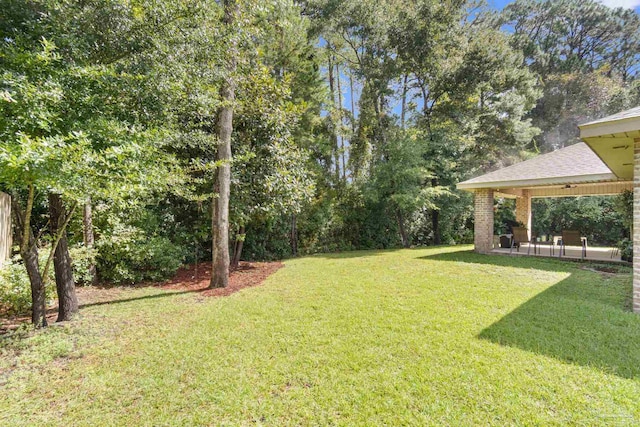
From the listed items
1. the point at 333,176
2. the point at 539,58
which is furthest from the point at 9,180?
the point at 539,58

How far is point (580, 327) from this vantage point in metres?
4.09

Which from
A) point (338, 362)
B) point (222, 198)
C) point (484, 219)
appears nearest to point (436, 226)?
point (484, 219)

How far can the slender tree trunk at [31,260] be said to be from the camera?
3729 millimetres

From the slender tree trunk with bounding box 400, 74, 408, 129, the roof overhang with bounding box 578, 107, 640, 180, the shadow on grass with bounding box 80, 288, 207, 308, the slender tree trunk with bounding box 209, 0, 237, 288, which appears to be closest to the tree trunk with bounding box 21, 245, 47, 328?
the shadow on grass with bounding box 80, 288, 207, 308

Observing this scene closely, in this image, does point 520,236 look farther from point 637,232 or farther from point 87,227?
point 87,227

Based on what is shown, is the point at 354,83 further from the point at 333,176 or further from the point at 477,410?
the point at 477,410

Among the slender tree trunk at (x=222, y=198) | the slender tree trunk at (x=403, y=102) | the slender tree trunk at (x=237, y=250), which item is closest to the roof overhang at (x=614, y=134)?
the slender tree trunk at (x=222, y=198)

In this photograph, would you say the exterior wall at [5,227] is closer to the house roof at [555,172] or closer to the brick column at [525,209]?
the house roof at [555,172]

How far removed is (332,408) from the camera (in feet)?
8.29

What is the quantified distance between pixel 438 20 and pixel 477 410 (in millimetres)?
16619

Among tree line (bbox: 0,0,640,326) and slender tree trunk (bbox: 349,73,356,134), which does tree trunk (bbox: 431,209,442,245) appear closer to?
tree line (bbox: 0,0,640,326)

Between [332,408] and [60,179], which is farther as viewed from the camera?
[60,179]

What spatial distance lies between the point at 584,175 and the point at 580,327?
6556 mm

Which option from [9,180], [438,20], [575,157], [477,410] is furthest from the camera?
[438,20]
